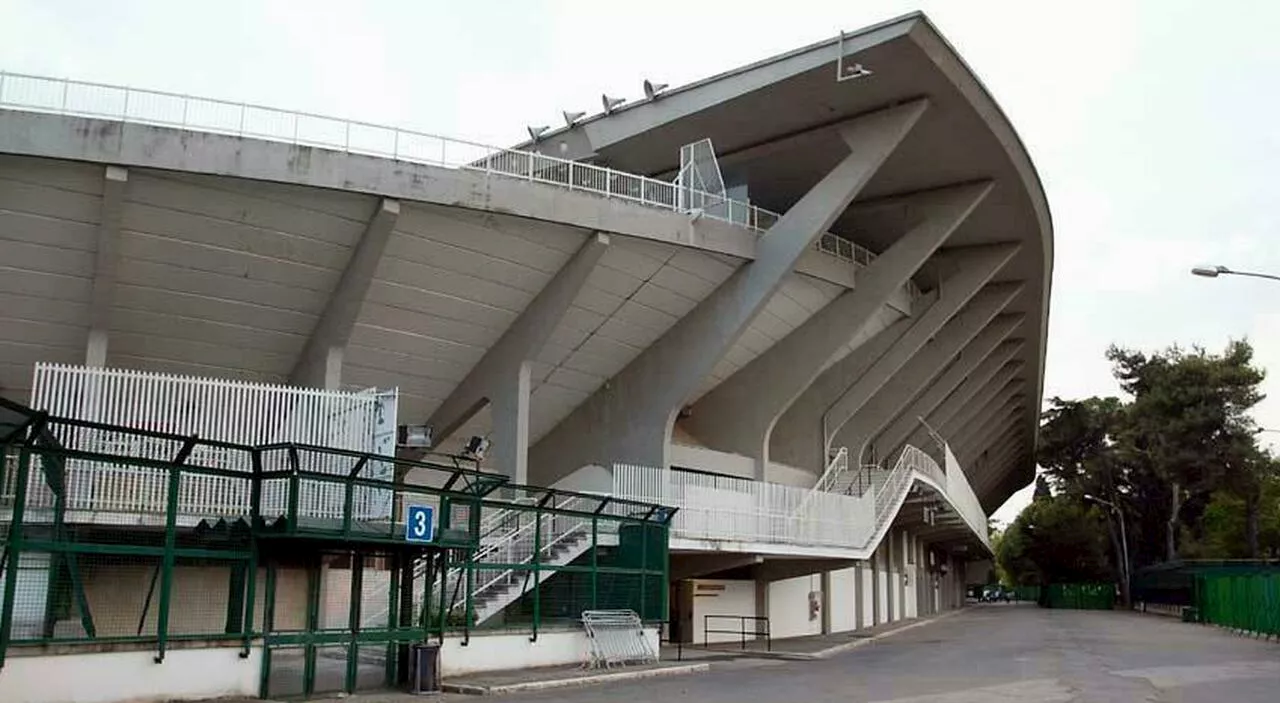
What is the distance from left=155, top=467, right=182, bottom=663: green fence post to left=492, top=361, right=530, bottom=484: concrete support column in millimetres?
13436

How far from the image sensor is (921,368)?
45125 mm

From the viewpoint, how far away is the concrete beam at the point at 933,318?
40.1 m

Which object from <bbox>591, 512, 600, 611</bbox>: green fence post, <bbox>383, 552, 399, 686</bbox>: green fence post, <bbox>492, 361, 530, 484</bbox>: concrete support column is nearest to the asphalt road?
<bbox>383, 552, 399, 686</bbox>: green fence post

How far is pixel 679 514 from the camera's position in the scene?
2505 cm

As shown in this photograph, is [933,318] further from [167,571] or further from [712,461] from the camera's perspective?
[167,571]

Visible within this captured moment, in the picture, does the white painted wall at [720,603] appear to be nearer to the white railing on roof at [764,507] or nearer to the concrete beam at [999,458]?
the white railing on roof at [764,507]

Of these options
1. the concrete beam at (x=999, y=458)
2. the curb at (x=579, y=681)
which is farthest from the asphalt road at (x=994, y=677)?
the concrete beam at (x=999, y=458)

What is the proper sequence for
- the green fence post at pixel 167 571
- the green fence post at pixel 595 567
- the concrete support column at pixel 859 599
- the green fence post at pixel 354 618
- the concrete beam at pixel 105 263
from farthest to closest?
1. the concrete support column at pixel 859 599
2. the green fence post at pixel 595 567
3. the concrete beam at pixel 105 263
4. the green fence post at pixel 354 618
5. the green fence post at pixel 167 571

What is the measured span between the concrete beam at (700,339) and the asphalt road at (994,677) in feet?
26.8

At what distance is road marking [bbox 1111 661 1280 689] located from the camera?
2006cm

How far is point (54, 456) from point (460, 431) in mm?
18660

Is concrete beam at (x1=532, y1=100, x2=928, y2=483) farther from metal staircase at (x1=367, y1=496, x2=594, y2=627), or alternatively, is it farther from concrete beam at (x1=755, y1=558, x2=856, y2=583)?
metal staircase at (x1=367, y1=496, x2=594, y2=627)

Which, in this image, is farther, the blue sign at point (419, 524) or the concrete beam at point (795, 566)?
the concrete beam at point (795, 566)

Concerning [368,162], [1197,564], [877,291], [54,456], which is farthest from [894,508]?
[1197,564]
